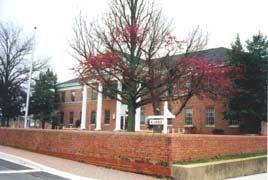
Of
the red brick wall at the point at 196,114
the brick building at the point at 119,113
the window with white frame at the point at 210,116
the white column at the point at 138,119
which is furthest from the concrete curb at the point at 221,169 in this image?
the white column at the point at 138,119

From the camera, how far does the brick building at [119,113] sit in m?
34.5

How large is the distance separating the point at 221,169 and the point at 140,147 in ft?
10.2

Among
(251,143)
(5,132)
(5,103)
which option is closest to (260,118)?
(251,143)

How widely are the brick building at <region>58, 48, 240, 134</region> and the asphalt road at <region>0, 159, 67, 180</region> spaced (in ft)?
42.8

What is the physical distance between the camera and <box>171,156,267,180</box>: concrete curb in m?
12.1

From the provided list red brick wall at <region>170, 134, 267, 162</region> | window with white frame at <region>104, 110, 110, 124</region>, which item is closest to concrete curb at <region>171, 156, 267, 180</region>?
red brick wall at <region>170, 134, 267, 162</region>

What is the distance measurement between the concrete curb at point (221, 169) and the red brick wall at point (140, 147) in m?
0.70

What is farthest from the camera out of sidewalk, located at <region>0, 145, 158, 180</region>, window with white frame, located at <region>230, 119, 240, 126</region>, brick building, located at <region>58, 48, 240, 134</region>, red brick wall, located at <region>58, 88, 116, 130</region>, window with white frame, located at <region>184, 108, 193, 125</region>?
red brick wall, located at <region>58, 88, 116, 130</region>

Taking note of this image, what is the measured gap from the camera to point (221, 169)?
13.5 meters

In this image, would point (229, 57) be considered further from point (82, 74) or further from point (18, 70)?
point (18, 70)

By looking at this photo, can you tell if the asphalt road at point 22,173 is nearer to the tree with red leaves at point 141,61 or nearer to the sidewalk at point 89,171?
the sidewalk at point 89,171

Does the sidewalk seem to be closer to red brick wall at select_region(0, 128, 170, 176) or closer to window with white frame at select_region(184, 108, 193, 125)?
red brick wall at select_region(0, 128, 170, 176)

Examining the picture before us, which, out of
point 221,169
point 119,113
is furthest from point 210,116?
point 221,169

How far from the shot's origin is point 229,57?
29078 millimetres
